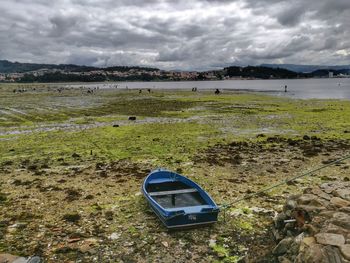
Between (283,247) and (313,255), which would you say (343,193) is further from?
(313,255)

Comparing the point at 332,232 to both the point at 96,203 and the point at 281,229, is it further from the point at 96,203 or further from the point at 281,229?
the point at 96,203

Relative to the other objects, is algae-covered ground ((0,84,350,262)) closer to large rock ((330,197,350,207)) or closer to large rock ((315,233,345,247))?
large rock ((315,233,345,247))

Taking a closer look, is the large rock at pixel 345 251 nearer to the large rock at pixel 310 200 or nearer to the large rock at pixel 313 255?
the large rock at pixel 313 255

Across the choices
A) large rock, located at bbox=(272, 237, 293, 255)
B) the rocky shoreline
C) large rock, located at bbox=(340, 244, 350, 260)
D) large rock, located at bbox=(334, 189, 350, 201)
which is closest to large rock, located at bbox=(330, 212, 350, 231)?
the rocky shoreline

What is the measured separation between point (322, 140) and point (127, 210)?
60.6ft

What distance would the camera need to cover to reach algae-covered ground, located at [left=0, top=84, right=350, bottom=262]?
32.9 feet

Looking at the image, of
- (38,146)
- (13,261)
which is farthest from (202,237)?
(38,146)

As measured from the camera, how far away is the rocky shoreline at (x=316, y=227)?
22.2ft

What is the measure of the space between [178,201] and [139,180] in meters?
3.49

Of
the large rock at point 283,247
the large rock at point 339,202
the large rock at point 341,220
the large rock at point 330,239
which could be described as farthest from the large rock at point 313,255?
the large rock at point 339,202

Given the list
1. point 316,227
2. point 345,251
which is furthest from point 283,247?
point 345,251

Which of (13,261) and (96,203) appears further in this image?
(96,203)

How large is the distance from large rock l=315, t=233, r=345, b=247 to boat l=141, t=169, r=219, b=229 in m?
4.07

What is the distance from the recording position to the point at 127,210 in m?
12.7
